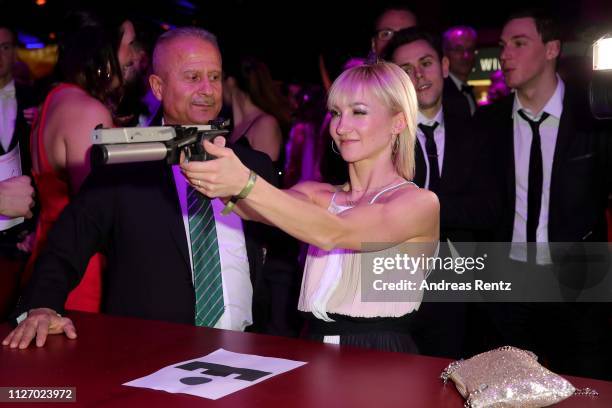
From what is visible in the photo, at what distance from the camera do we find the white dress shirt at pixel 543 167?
3643mm

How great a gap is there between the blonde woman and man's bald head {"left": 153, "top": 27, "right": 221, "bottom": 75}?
60 centimetres

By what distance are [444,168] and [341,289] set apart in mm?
1372

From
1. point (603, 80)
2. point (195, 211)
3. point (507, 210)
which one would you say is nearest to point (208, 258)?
point (195, 211)

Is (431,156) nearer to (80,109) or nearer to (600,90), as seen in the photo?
(600,90)

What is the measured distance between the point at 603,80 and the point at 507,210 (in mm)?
1433

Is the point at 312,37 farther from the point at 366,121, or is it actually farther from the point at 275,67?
the point at 366,121

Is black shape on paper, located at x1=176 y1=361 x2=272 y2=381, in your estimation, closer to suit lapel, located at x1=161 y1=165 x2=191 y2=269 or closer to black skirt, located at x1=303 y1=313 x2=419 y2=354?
black skirt, located at x1=303 y1=313 x2=419 y2=354

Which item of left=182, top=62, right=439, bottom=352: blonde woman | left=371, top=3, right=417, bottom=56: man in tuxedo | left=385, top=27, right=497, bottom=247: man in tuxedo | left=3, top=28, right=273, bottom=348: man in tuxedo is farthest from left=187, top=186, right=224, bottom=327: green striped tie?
left=371, top=3, right=417, bottom=56: man in tuxedo

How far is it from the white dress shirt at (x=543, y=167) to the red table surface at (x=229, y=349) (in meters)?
1.84

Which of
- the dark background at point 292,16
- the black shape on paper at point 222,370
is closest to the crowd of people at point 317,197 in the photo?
the black shape on paper at point 222,370

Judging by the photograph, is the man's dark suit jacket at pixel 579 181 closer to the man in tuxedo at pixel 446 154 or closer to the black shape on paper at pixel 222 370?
the man in tuxedo at pixel 446 154

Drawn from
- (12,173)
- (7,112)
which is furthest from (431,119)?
(7,112)

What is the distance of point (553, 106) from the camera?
12.2 ft

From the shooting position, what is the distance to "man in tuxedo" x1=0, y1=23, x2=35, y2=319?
271 centimetres
